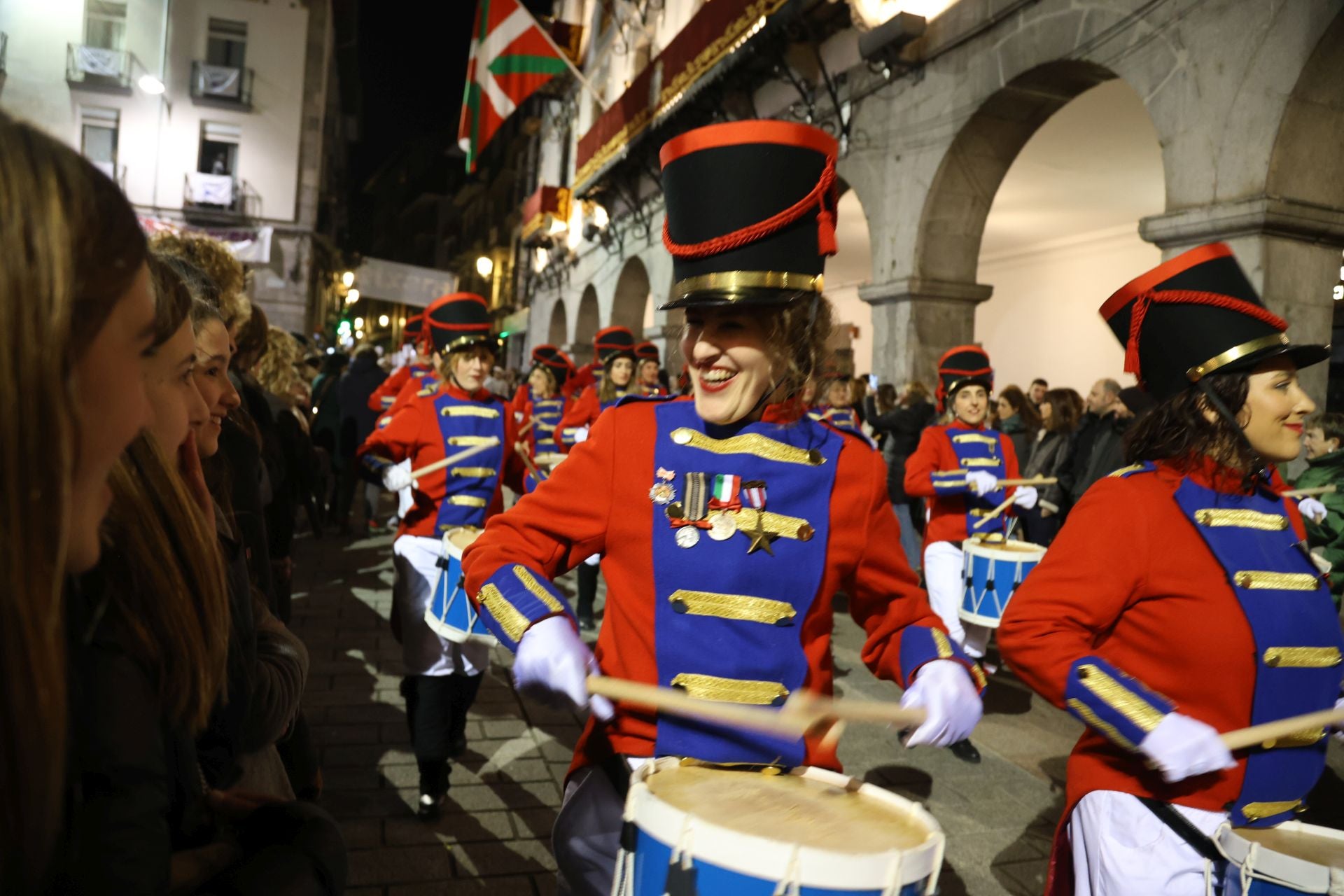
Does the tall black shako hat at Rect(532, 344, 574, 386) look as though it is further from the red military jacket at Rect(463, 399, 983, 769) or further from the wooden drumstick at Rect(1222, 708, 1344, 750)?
the wooden drumstick at Rect(1222, 708, 1344, 750)

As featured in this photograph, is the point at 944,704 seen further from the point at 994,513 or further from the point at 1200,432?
the point at 994,513

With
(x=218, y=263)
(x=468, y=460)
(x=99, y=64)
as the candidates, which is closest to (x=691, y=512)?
(x=218, y=263)

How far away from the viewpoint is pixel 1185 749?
201 cm

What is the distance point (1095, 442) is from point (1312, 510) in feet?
7.25

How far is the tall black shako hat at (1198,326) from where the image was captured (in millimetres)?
2420

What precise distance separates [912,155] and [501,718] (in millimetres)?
7478

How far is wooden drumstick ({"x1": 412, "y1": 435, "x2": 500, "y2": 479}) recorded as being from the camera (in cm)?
495

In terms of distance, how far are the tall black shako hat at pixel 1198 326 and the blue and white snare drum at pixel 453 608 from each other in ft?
9.11

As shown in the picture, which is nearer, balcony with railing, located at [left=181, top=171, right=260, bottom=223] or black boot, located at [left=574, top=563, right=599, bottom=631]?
black boot, located at [left=574, top=563, right=599, bottom=631]

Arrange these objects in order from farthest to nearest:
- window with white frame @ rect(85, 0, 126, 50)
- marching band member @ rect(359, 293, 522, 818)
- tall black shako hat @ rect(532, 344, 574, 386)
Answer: tall black shako hat @ rect(532, 344, 574, 386) < window with white frame @ rect(85, 0, 126, 50) < marching band member @ rect(359, 293, 522, 818)

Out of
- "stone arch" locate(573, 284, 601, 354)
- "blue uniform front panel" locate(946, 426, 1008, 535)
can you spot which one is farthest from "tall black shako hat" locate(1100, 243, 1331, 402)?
"stone arch" locate(573, 284, 601, 354)

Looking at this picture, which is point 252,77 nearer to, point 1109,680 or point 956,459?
point 956,459

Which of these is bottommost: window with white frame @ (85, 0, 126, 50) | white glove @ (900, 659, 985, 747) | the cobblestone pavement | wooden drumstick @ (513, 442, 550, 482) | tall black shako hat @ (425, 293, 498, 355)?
the cobblestone pavement

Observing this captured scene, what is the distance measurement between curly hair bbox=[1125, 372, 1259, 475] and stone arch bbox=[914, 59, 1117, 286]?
7021 millimetres
